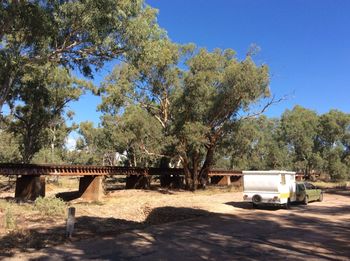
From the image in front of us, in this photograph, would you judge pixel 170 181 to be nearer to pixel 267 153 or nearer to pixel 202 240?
pixel 267 153

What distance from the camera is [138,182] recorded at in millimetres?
47656

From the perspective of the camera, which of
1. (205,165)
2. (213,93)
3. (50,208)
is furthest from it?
(205,165)

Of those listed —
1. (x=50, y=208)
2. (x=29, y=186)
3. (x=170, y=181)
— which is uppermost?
(x=170, y=181)

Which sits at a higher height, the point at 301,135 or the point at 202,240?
the point at 301,135

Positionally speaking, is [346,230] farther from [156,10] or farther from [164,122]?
[164,122]

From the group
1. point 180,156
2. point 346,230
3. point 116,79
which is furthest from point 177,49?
point 346,230

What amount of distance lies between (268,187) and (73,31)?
13513 millimetres

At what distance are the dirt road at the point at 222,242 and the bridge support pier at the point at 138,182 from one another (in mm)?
29310

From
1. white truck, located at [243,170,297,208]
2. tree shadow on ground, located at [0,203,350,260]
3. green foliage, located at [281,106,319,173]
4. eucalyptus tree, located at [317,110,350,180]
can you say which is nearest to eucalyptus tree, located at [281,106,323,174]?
green foliage, located at [281,106,319,173]

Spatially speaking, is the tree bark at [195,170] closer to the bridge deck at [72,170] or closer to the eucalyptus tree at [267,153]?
the bridge deck at [72,170]

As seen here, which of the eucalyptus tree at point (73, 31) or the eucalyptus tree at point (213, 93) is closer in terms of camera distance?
the eucalyptus tree at point (73, 31)

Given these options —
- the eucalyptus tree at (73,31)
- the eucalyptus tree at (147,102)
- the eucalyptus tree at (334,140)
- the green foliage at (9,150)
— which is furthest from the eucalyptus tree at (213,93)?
the green foliage at (9,150)

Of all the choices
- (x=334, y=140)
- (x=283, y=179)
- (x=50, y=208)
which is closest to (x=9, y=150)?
(x=334, y=140)

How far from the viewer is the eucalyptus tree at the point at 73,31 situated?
16.0m
